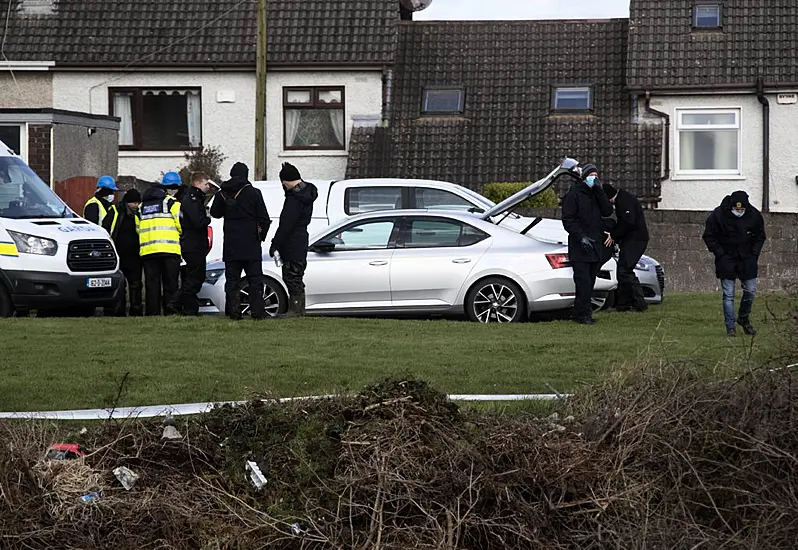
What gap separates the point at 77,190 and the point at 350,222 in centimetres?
836

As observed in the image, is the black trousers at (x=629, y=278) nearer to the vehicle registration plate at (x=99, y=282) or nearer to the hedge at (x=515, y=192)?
the vehicle registration plate at (x=99, y=282)

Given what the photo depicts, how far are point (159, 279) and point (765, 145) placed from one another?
17.9 meters

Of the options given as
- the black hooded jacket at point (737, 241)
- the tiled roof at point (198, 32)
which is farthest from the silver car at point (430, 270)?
the tiled roof at point (198, 32)

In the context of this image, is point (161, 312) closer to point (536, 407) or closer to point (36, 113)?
point (36, 113)

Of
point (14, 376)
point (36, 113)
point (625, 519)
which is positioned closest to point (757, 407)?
point (625, 519)

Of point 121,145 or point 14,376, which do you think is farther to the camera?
point 121,145

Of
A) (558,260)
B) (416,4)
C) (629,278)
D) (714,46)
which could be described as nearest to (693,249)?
(629,278)

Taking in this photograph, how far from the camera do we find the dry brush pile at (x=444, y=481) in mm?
8008

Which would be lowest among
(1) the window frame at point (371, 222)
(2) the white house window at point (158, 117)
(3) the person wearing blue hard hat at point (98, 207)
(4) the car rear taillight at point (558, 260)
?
(4) the car rear taillight at point (558, 260)

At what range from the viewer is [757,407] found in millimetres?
8469

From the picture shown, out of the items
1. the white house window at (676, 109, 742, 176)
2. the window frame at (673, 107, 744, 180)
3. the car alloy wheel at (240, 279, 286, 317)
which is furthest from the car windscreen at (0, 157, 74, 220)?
the white house window at (676, 109, 742, 176)

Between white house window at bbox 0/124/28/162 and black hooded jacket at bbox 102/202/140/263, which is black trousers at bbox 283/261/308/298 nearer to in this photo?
black hooded jacket at bbox 102/202/140/263

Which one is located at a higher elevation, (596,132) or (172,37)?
(172,37)

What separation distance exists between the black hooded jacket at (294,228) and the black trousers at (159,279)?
6.17ft
